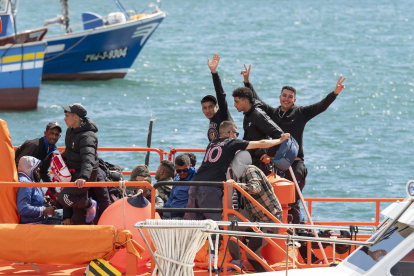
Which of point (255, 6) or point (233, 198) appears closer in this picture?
point (233, 198)

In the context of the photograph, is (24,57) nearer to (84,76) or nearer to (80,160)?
(84,76)

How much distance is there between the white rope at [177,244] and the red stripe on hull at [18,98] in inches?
1056

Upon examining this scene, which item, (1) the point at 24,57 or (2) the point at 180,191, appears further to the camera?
(1) the point at 24,57

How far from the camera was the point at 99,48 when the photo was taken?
140ft

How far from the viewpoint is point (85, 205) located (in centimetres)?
793

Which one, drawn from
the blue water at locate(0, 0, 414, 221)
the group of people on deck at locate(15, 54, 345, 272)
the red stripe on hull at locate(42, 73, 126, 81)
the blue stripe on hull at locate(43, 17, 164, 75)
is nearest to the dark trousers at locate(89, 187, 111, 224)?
the group of people on deck at locate(15, 54, 345, 272)

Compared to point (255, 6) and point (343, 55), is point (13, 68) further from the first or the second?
point (255, 6)

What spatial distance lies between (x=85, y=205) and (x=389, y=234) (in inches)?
144

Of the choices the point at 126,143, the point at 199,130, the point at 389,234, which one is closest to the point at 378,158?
the point at 199,130

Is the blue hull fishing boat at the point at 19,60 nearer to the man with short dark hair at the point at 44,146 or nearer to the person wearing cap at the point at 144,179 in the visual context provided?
the man with short dark hair at the point at 44,146

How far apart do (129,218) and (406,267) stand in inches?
133

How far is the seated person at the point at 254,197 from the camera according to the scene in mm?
7484

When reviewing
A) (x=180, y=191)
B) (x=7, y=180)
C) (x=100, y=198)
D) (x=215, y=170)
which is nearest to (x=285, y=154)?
(x=215, y=170)

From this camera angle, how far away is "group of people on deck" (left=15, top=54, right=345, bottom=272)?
7.66 meters
